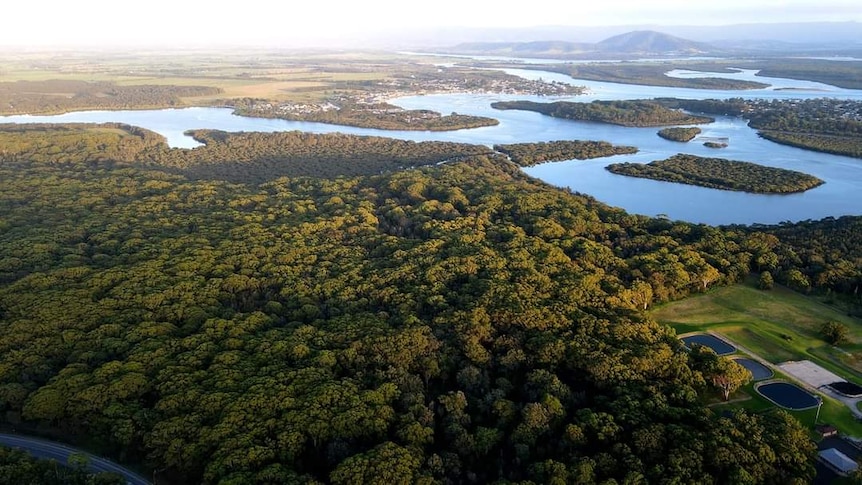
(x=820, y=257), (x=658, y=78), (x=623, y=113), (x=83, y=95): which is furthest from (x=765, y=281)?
(x=83, y=95)

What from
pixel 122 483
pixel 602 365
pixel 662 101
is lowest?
pixel 122 483

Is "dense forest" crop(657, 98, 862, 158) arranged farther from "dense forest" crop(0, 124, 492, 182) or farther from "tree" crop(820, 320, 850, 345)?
"tree" crop(820, 320, 850, 345)

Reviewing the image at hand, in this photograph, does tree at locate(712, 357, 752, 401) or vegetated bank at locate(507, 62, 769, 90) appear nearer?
tree at locate(712, 357, 752, 401)

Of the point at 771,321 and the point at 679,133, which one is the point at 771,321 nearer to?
the point at 771,321

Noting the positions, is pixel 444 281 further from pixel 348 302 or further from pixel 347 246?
pixel 347 246

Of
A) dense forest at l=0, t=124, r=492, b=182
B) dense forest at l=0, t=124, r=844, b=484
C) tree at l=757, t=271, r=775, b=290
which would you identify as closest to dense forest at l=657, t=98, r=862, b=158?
dense forest at l=0, t=124, r=844, b=484

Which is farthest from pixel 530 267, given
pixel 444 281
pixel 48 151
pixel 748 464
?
pixel 48 151

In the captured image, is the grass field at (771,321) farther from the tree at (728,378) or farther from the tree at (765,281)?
the tree at (728,378)
